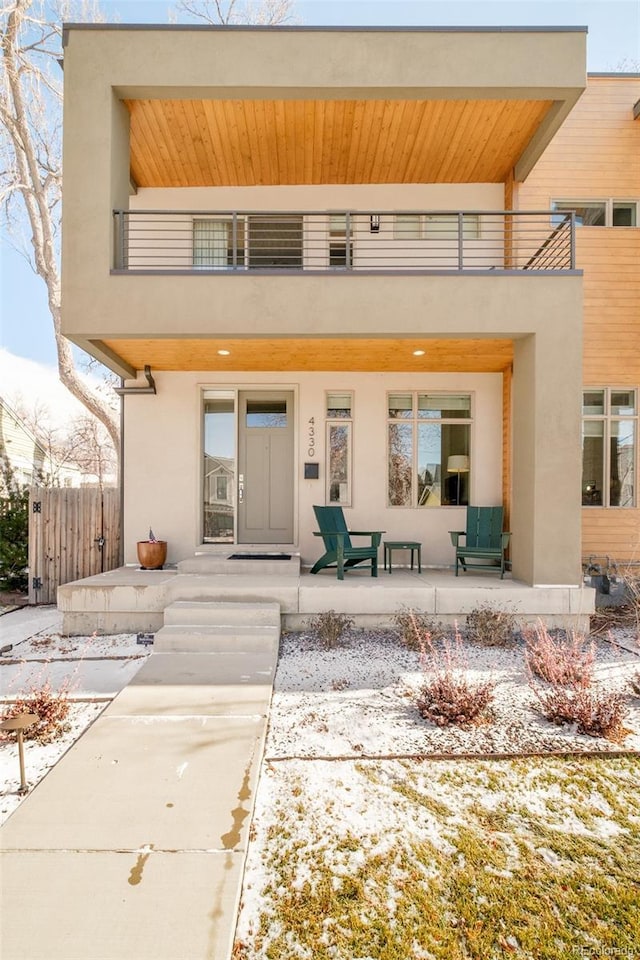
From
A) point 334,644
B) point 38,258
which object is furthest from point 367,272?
point 38,258

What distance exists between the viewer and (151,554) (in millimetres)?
6883

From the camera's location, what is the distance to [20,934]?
A: 1.87 meters

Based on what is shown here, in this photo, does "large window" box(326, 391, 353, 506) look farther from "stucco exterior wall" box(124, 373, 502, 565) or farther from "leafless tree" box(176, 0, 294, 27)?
A: "leafless tree" box(176, 0, 294, 27)

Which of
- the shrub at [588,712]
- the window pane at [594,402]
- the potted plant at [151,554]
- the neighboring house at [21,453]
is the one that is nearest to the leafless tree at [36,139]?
the neighboring house at [21,453]

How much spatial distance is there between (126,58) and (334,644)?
24.3ft

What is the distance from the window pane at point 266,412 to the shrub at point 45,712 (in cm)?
505

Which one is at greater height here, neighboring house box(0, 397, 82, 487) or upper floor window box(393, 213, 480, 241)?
upper floor window box(393, 213, 480, 241)

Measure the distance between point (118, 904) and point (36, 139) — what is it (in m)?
16.6

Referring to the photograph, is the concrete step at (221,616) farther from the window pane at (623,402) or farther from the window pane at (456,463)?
the window pane at (623,402)

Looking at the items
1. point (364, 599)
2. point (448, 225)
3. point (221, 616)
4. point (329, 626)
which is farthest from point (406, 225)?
point (221, 616)

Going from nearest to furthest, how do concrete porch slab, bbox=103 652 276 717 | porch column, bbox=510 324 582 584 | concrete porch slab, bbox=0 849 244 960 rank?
concrete porch slab, bbox=0 849 244 960, concrete porch slab, bbox=103 652 276 717, porch column, bbox=510 324 582 584

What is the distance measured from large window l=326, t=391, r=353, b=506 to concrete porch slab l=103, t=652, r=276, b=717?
11.2ft

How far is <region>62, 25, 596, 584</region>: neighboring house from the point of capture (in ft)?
18.9


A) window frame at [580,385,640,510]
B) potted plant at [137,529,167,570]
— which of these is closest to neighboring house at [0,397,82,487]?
potted plant at [137,529,167,570]
